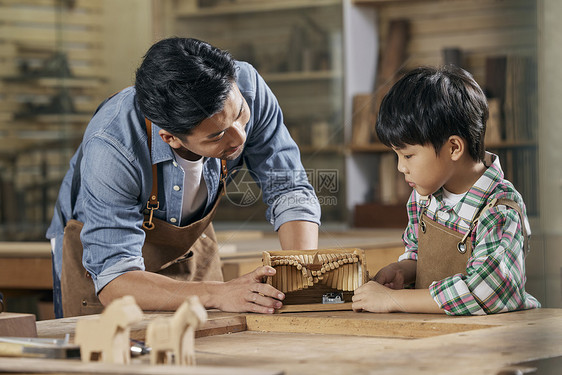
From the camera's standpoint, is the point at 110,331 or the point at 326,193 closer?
the point at 110,331

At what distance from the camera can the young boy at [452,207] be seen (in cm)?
143

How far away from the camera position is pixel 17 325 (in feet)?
3.86

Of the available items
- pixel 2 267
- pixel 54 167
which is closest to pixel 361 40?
pixel 54 167

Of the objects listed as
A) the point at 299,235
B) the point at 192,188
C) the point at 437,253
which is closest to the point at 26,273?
the point at 192,188

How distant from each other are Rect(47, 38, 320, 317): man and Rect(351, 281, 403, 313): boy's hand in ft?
0.44

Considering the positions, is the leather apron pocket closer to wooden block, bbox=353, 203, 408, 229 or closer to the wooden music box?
the wooden music box

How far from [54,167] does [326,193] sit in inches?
95.0

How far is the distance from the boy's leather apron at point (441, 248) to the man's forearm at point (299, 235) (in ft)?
1.07

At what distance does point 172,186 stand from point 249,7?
95.1 inches

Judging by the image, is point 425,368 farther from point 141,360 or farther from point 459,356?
point 141,360

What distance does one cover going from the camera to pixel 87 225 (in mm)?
1705

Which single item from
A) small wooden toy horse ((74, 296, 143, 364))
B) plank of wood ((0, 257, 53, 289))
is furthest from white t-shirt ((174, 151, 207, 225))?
plank of wood ((0, 257, 53, 289))

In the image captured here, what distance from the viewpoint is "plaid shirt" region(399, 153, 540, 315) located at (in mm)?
1416

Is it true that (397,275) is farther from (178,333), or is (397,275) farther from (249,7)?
(249,7)
